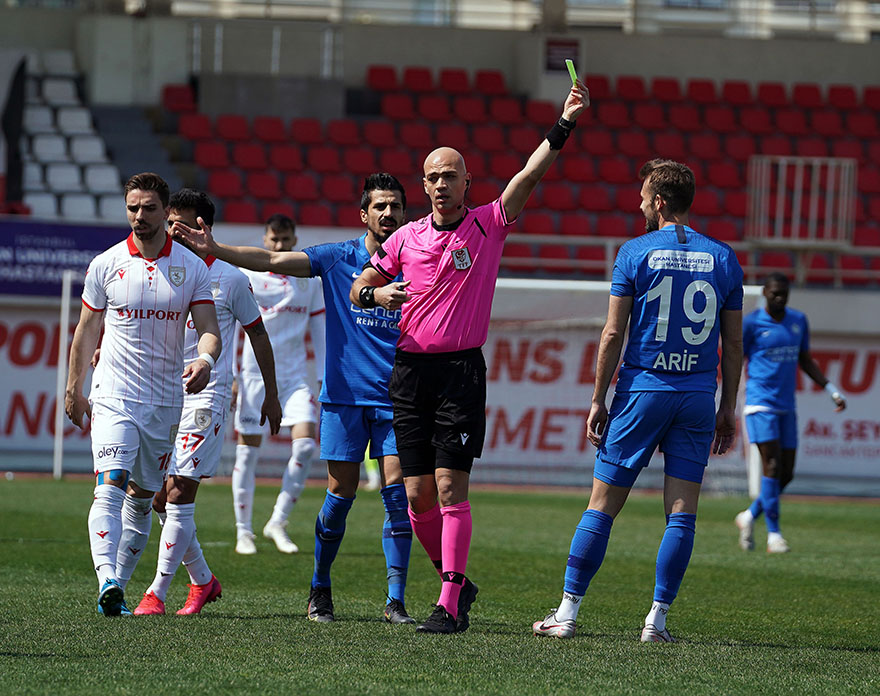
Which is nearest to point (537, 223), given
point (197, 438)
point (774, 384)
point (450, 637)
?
point (774, 384)

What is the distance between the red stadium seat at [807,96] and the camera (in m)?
24.6

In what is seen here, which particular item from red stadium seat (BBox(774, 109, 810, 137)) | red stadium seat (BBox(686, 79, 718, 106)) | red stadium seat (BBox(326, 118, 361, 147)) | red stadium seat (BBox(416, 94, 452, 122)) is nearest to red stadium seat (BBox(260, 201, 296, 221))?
red stadium seat (BBox(326, 118, 361, 147))

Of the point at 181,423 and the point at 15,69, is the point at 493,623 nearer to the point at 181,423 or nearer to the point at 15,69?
the point at 181,423

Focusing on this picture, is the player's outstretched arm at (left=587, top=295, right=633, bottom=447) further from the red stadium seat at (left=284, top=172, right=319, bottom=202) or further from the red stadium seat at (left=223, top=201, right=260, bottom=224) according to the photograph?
the red stadium seat at (left=284, top=172, right=319, bottom=202)

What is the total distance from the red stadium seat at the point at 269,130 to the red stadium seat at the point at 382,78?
2113mm

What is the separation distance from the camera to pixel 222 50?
23.6 meters

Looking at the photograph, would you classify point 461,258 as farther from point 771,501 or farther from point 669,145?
point 669,145

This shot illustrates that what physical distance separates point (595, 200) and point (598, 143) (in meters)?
1.68

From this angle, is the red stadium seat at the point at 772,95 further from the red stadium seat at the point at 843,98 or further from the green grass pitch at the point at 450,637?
the green grass pitch at the point at 450,637

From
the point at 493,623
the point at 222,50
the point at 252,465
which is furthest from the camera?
the point at 222,50

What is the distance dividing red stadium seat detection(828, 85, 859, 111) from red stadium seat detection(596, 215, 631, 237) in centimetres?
589

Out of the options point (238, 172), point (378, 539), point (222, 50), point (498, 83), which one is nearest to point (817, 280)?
point (498, 83)

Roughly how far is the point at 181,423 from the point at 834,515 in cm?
978

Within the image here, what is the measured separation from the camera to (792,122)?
24047mm
